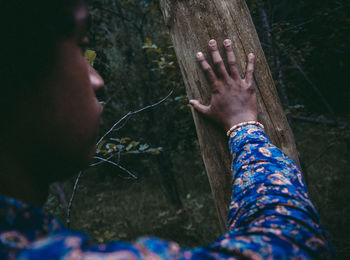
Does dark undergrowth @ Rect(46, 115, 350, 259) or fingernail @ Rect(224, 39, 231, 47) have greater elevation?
fingernail @ Rect(224, 39, 231, 47)

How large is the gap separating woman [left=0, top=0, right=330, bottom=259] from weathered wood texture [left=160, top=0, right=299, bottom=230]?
0.39m

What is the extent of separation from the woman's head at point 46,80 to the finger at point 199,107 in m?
0.62

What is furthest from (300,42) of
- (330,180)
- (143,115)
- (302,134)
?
(302,134)

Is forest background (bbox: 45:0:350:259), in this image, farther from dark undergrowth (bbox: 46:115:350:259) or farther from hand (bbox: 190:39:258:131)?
hand (bbox: 190:39:258:131)

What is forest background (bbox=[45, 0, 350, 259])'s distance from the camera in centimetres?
298

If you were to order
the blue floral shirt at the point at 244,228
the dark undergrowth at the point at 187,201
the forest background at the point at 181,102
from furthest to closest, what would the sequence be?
the dark undergrowth at the point at 187,201 < the forest background at the point at 181,102 < the blue floral shirt at the point at 244,228

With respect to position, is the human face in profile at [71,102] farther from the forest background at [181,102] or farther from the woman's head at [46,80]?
the forest background at [181,102]

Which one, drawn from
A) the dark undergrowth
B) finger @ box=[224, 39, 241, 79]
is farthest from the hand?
the dark undergrowth

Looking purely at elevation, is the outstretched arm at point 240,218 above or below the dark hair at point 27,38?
below

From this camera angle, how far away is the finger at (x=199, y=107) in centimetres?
118

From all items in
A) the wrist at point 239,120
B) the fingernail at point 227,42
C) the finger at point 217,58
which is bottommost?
the wrist at point 239,120

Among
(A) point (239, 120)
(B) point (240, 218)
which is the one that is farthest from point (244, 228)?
(A) point (239, 120)

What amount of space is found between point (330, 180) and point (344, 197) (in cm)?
68

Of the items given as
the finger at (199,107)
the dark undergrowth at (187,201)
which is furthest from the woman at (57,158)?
the dark undergrowth at (187,201)
